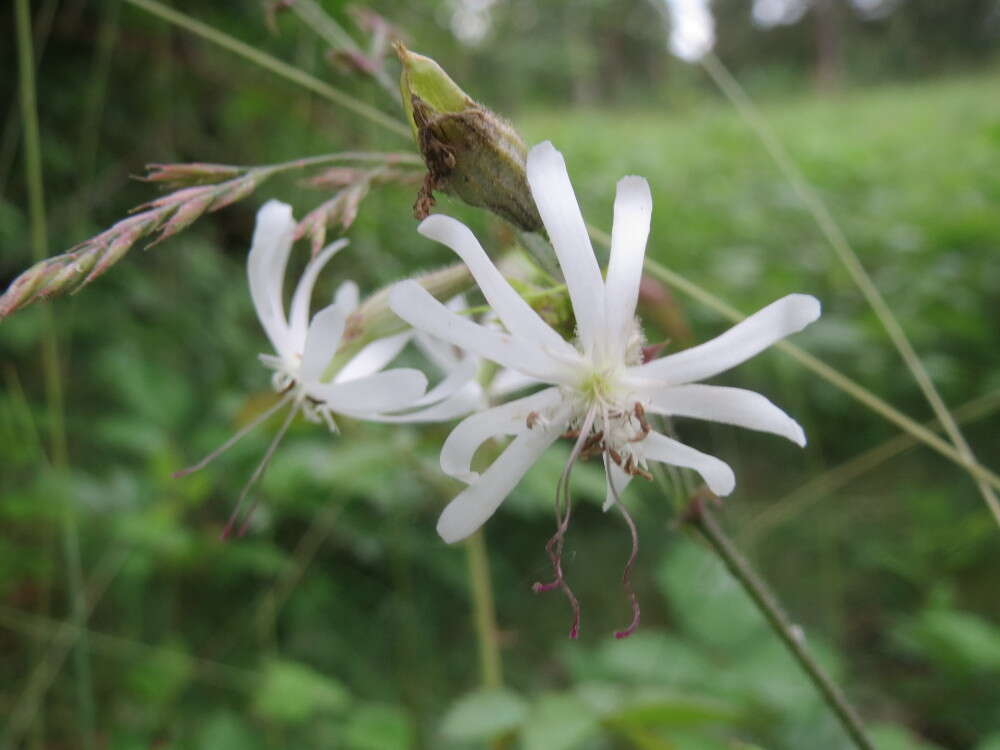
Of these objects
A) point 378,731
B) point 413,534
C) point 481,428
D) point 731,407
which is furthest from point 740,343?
point 413,534

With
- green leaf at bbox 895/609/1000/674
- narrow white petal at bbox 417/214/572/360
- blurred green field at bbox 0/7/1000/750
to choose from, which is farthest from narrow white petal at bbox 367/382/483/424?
green leaf at bbox 895/609/1000/674

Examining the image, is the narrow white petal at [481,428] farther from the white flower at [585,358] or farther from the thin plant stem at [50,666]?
the thin plant stem at [50,666]

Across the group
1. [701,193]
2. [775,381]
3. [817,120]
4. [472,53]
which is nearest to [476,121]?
[775,381]

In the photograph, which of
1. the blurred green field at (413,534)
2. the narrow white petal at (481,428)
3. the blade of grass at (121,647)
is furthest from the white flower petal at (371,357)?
the blade of grass at (121,647)

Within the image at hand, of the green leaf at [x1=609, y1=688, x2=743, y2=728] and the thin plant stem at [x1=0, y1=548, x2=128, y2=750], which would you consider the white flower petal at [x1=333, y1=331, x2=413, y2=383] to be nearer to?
the green leaf at [x1=609, y1=688, x2=743, y2=728]

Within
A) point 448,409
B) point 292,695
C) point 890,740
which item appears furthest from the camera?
point 292,695

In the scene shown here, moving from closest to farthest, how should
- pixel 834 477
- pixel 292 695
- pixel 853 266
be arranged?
pixel 853 266, pixel 292 695, pixel 834 477

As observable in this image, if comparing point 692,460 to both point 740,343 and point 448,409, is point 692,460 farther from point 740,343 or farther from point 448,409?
point 448,409

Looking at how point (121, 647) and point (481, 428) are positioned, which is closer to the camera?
point (481, 428)
